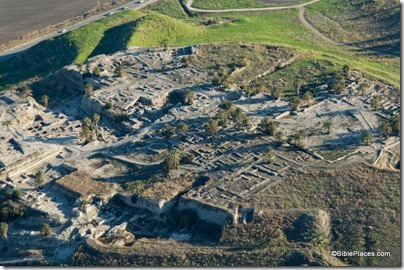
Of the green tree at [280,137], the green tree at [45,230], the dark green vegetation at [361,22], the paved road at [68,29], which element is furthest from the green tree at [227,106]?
the paved road at [68,29]

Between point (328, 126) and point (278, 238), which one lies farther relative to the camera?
point (328, 126)

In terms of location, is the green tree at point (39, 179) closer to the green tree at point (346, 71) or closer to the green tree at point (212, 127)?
the green tree at point (212, 127)

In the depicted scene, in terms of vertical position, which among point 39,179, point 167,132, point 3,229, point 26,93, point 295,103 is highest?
point 26,93

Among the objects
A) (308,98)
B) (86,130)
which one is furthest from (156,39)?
(308,98)

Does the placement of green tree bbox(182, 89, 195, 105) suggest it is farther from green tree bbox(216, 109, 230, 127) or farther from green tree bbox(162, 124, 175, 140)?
green tree bbox(162, 124, 175, 140)

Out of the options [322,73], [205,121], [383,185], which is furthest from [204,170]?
[322,73]

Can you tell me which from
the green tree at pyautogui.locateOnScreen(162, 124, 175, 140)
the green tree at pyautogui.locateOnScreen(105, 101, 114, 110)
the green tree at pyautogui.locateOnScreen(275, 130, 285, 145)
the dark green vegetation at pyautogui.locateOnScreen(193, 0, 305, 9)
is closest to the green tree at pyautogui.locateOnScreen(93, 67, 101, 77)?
the green tree at pyautogui.locateOnScreen(105, 101, 114, 110)

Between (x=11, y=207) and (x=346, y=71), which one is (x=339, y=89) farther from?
(x=11, y=207)
